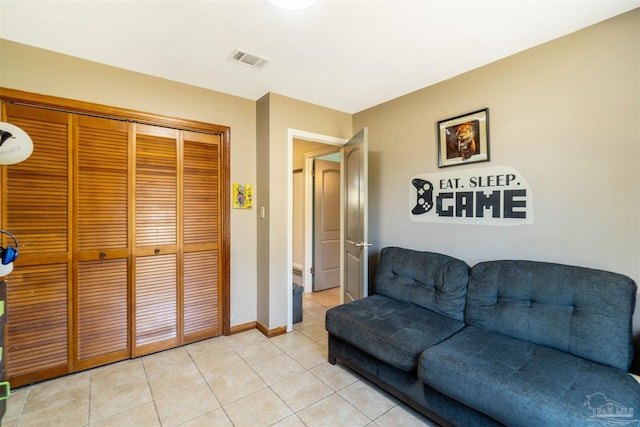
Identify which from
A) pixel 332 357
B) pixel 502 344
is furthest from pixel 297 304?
pixel 502 344

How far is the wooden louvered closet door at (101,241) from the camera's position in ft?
7.50

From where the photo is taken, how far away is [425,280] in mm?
2441

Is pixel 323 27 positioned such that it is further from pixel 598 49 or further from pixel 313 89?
pixel 598 49

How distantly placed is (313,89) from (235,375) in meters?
2.66

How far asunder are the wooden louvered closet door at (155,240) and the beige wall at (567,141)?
245 cm

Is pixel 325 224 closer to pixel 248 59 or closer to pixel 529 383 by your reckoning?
pixel 248 59

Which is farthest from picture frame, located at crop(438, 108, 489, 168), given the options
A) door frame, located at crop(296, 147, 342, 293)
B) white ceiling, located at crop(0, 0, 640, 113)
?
door frame, located at crop(296, 147, 342, 293)

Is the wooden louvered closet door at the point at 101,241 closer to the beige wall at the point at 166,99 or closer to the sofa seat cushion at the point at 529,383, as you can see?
the beige wall at the point at 166,99

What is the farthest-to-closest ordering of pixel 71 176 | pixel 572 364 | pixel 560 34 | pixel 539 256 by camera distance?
pixel 71 176 → pixel 539 256 → pixel 560 34 → pixel 572 364

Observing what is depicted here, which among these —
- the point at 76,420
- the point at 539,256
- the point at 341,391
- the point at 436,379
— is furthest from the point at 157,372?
the point at 539,256

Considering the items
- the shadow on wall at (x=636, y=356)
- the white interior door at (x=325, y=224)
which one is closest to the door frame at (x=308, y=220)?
the white interior door at (x=325, y=224)

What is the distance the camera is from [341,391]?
211 cm

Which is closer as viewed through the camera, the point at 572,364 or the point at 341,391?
the point at 572,364

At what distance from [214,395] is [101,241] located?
153cm
